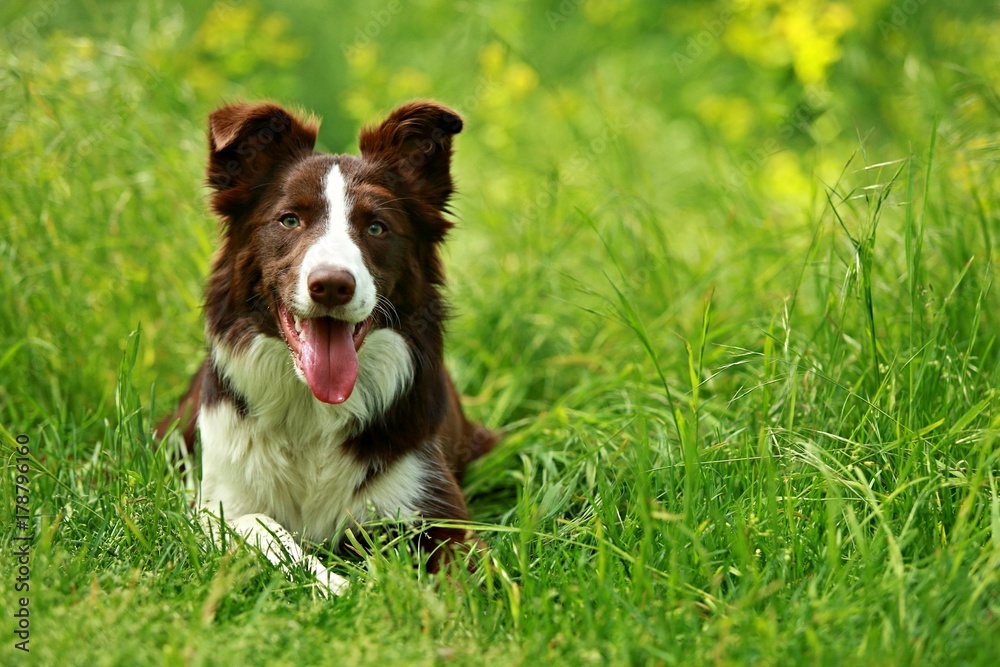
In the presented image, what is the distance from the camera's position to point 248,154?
3.47 m

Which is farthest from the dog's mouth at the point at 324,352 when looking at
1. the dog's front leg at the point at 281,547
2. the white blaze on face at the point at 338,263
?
the dog's front leg at the point at 281,547

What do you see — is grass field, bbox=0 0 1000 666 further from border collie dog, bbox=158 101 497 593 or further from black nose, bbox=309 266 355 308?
black nose, bbox=309 266 355 308

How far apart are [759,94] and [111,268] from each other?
5059 mm

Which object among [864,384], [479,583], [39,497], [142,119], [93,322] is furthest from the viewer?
[142,119]

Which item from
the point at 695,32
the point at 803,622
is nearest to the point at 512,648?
the point at 803,622

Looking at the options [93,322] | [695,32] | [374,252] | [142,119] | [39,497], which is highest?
[695,32]

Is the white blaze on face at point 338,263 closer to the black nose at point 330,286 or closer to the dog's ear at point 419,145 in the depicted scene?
the black nose at point 330,286

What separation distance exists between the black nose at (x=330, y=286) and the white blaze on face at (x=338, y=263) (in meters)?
0.02

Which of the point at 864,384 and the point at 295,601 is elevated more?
the point at 864,384

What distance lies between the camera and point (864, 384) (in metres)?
3.42

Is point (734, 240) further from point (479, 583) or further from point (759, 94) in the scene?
point (479, 583)

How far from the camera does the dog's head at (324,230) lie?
3.13 meters

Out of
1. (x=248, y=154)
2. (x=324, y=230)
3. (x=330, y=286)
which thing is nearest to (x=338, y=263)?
(x=330, y=286)

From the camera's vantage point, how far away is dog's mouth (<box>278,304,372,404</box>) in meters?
3.15
